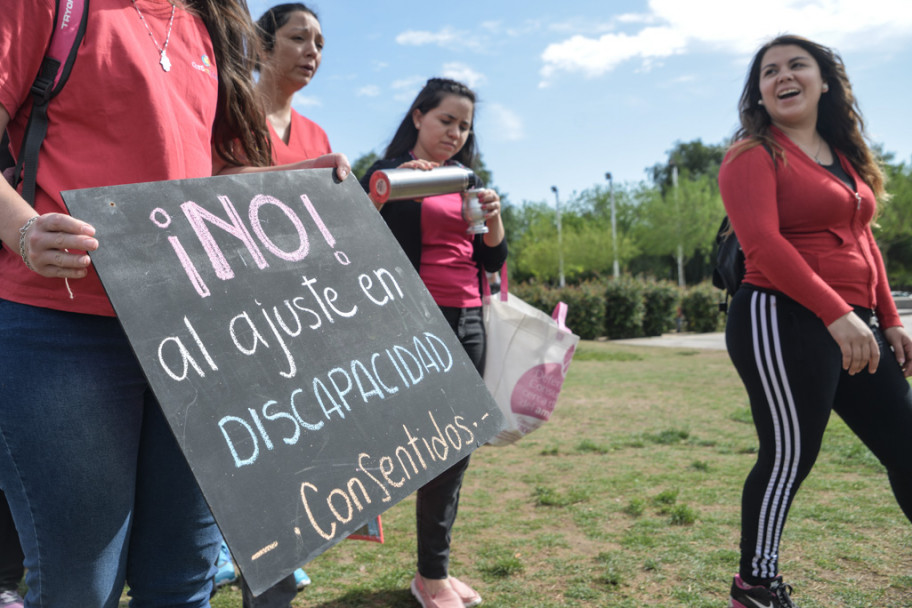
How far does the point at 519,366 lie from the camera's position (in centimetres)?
272

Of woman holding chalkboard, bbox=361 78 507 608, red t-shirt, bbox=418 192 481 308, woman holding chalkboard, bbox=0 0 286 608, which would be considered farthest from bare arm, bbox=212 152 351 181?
red t-shirt, bbox=418 192 481 308

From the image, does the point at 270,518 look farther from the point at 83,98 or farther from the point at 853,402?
the point at 853,402

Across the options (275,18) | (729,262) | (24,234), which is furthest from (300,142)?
(24,234)

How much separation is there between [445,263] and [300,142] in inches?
33.7

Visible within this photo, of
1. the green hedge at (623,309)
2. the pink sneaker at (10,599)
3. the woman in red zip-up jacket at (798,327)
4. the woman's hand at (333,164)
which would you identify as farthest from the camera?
the green hedge at (623,309)

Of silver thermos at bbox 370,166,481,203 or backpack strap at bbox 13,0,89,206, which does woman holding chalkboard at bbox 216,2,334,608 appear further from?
backpack strap at bbox 13,0,89,206

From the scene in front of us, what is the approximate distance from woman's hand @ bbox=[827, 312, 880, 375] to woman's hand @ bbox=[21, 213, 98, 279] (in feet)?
6.47

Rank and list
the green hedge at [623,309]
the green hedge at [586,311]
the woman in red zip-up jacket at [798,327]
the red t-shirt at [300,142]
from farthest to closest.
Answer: the green hedge at [623,309], the green hedge at [586,311], the red t-shirt at [300,142], the woman in red zip-up jacket at [798,327]

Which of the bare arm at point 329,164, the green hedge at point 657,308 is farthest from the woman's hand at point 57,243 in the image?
the green hedge at point 657,308

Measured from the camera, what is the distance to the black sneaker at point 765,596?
7.16ft

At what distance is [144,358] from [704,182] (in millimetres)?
42780

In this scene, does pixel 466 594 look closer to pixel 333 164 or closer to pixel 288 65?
pixel 333 164

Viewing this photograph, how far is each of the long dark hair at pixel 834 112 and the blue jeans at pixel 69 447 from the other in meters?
2.21

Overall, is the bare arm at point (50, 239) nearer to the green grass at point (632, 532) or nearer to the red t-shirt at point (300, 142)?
the red t-shirt at point (300, 142)
